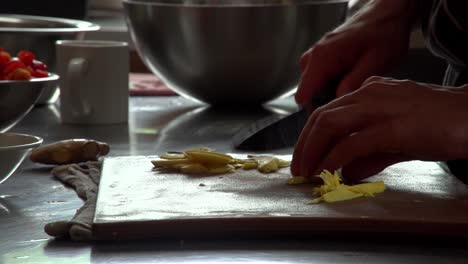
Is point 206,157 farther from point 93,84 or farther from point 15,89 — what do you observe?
point 93,84

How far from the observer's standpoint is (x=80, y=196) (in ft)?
3.27

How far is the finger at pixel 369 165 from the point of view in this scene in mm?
960

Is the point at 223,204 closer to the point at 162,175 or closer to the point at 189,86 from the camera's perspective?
the point at 162,175

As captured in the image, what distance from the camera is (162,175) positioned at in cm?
102

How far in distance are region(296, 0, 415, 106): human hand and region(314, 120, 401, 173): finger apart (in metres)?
0.24

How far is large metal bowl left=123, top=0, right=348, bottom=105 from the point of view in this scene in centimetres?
163

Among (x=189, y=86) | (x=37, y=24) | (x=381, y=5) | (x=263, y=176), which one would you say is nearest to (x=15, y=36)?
(x=37, y=24)

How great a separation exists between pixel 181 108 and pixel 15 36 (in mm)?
328

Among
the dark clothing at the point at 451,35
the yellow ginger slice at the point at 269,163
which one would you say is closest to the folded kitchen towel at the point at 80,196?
the yellow ginger slice at the point at 269,163

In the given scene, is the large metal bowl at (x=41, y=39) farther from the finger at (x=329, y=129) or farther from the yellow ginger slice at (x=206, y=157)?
the finger at (x=329, y=129)

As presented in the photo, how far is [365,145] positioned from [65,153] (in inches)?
15.9

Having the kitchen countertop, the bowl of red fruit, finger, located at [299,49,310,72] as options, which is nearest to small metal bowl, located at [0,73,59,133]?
the bowl of red fruit

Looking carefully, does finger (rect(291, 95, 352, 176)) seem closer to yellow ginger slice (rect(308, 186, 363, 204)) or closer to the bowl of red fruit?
yellow ginger slice (rect(308, 186, 363, 204))

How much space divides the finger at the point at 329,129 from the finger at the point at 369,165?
0.11 feet
